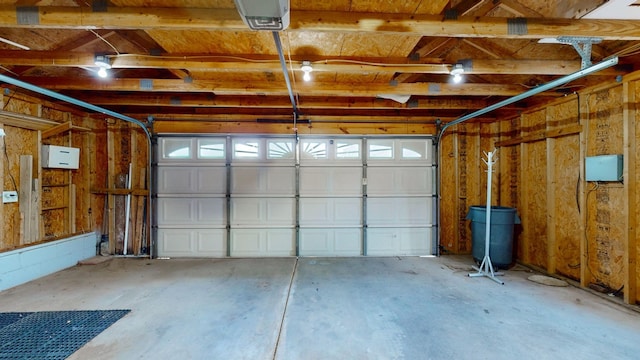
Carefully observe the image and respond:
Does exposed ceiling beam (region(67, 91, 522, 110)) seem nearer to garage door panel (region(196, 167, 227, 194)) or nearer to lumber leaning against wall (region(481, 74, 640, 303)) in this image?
lumber leaning against wall (region(481, 74, 640, 303))

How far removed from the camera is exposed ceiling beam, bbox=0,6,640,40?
1925 millimetres

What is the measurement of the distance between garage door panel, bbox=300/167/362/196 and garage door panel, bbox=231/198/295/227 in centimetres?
43

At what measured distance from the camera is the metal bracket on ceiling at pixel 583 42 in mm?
2147

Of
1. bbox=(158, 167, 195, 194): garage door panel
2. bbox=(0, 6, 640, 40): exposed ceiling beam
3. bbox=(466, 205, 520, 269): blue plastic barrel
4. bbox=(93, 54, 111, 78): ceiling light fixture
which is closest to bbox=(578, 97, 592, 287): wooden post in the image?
bbox=(466, 205, 520, 269): blue plastic barrel

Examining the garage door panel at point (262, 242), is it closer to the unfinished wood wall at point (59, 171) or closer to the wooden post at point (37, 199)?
the unfinished wood wall at point (59, 171)

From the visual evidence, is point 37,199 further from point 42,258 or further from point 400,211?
point 400,211

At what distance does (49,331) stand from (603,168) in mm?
5952

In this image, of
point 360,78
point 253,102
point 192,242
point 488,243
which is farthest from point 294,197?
point 488,243

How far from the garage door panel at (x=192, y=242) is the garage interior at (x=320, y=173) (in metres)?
0.04

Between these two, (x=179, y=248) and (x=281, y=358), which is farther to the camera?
(x=179, y=248)

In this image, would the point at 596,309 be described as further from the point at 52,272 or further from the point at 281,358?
the point at 52,272

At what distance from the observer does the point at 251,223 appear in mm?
4852

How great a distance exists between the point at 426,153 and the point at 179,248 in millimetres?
4844

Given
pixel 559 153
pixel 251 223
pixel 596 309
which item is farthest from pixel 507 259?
pixel 251 223
